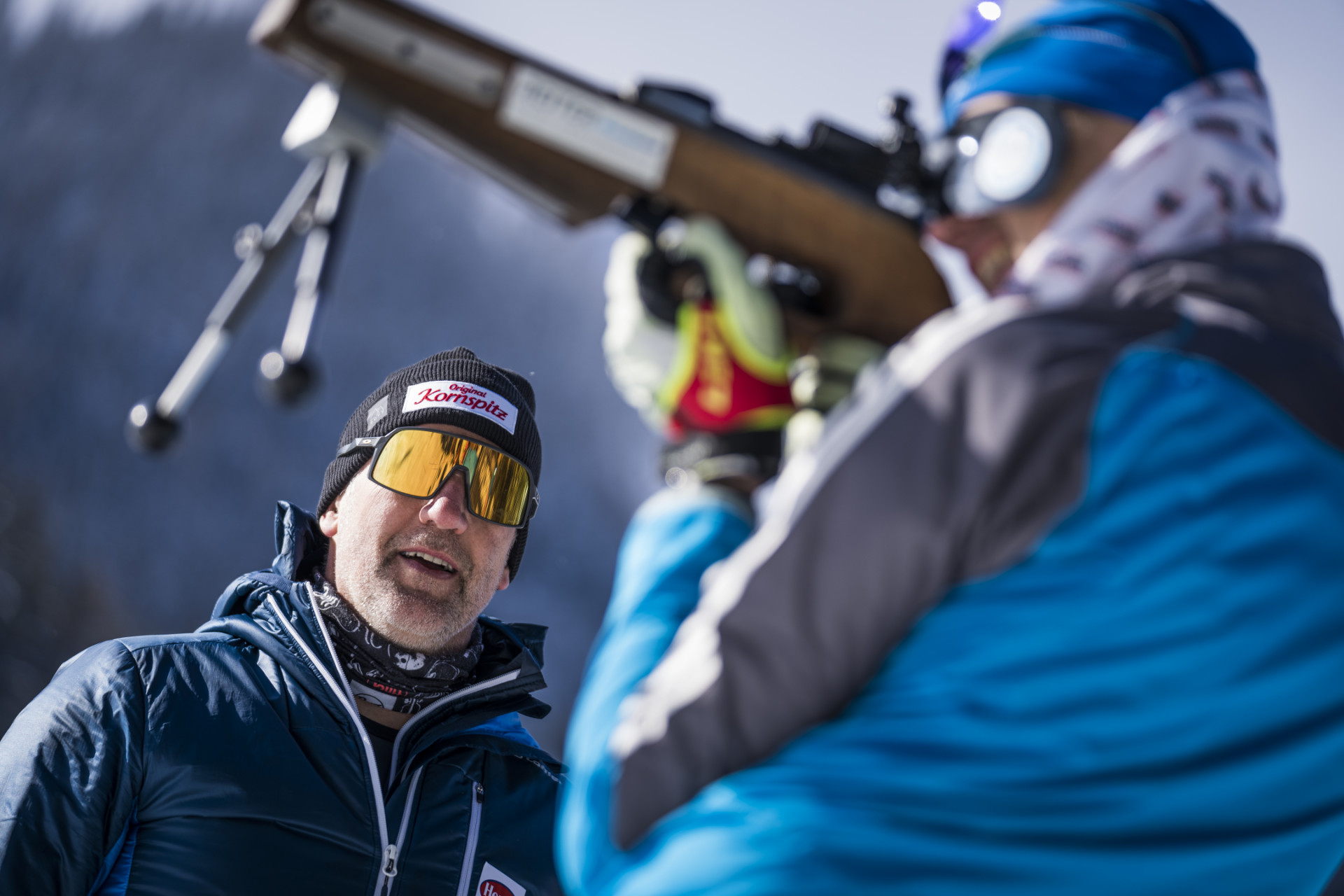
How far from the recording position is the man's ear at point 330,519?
3.30 ft

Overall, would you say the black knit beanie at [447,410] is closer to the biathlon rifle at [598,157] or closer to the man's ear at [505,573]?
the man's ear at [505,573]

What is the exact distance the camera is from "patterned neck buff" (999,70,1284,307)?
0.56 metres

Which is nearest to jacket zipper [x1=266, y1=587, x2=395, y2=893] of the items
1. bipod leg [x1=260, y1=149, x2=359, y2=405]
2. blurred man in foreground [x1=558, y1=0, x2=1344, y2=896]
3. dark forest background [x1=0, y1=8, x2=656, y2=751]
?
bipod leg [x1=260, y1=149, x2=359, y2=405]

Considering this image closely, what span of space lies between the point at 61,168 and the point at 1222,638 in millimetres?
3934

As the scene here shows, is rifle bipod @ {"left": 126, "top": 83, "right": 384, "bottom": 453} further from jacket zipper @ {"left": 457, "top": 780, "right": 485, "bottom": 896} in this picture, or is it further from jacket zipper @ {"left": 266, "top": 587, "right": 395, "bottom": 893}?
jacket zipper @ {"left": 457, "top": 780, "right": 485, "bottom": 896}

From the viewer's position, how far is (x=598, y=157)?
53.3 inches

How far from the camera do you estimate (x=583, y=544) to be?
323 cm

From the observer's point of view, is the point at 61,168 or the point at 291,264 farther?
the point at 61,168

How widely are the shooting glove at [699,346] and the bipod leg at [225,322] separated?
389 millimetres

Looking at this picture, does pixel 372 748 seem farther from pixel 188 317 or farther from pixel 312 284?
pixel 188 317

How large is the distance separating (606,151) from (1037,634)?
1044mm

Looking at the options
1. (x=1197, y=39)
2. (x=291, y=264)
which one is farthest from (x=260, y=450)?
(x=1197, y=39)

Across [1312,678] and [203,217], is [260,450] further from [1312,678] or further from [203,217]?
[1312,678]

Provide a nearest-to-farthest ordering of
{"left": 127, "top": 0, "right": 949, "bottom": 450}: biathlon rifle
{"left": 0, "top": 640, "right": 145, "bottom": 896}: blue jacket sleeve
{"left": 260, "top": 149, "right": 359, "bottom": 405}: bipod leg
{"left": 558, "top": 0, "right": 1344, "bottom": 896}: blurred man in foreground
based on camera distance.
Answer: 1. {"left": 558, "top": 0, "right": 1344, "bottom": 896}: blurred man in foreground
2. {"left": 0, "top": 640, "right": 145, "bottom": 896}: blue jacket sleeve
3. {"left": 260, "top": 149, "right": 359, "bottom": 405}: bipod leg
4. {"left": 127, "top": 0, "right": 949, "bottom": 450}: biathlon rifle
